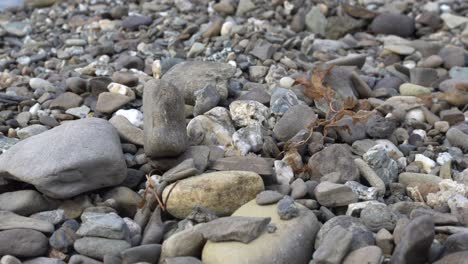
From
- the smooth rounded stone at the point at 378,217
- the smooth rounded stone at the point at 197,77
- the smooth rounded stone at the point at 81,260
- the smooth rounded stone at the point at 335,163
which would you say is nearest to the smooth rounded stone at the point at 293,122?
the smooth rounded stone at the point at 335,163

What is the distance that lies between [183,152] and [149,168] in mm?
199

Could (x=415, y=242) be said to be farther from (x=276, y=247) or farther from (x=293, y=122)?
(x=293, y=122)

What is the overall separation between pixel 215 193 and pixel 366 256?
0.79 meters

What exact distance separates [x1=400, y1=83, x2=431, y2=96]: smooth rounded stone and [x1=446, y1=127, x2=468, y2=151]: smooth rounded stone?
78 centimetres

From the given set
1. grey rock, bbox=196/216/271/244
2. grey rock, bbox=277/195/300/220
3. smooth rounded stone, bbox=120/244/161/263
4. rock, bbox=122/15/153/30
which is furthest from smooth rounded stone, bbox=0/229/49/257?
rock, bbox=122/15/153/30

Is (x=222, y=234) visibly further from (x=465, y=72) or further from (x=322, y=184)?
(x=465, y=72)

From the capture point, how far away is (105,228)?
9.04ft

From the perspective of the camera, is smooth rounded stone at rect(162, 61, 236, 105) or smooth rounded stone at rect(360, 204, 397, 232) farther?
smooth rounded stone at rect(162, 61, 236, 105)

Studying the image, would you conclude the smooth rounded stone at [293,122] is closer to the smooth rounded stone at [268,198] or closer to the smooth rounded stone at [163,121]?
the smooth rounded stone at [163,121]

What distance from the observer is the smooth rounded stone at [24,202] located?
295 centimetres

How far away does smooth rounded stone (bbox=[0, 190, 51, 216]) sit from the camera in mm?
2949

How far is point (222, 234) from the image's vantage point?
257cm

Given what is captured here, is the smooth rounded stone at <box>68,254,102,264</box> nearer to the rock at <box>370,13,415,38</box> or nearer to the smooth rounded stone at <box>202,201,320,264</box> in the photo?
the smooth rounded stone at <box>202,201,320,264</box>

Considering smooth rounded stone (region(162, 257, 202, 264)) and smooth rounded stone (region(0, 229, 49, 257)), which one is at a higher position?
smooth rounded stone (region(162, 257, 202, 264))
